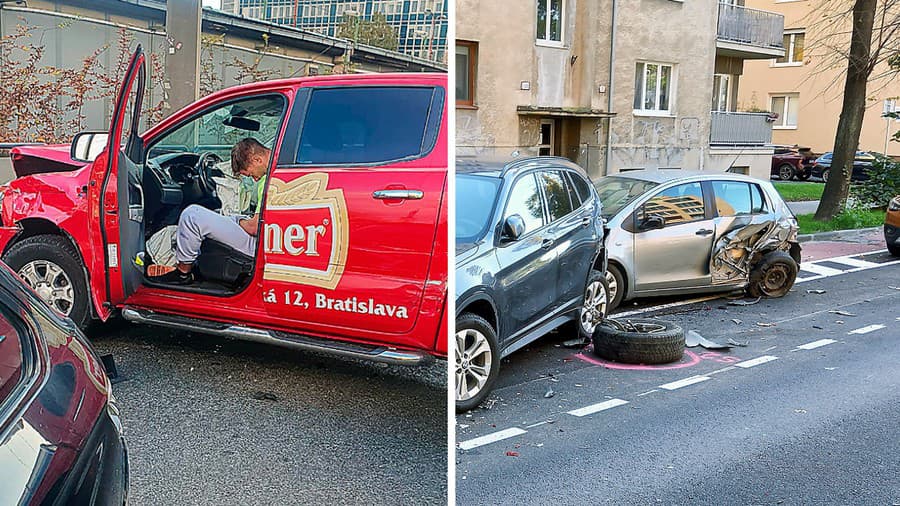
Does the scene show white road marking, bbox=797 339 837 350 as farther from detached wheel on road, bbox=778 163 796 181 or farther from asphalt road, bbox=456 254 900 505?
detached wheel on road, bbox=778 163 796 181

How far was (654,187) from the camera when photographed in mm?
1605

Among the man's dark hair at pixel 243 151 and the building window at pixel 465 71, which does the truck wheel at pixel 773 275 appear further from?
the man's dark hair at pixel 243 151

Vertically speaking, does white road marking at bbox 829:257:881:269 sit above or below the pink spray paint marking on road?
above

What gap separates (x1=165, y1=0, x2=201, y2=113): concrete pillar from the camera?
Result: 48.0 inches

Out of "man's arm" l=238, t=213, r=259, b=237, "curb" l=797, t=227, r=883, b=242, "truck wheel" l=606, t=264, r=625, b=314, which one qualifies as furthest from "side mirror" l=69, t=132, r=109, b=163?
"curb" l=797, t=227, r=883, b=242

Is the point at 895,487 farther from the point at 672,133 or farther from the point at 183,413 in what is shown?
the point at 183,413

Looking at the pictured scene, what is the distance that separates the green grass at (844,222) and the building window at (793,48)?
4.17ft

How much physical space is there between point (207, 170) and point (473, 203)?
1.28 feet

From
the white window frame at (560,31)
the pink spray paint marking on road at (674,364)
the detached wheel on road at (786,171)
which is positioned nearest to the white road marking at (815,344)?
the pink spray paint marking on road at (674,364)

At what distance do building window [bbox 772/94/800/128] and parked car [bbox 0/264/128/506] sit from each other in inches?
52.0

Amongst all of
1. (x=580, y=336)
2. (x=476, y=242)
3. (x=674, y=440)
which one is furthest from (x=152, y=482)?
(x=674, y=440)

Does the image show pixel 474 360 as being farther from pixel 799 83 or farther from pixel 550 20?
pixel 799 83

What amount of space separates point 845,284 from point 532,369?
1.79m

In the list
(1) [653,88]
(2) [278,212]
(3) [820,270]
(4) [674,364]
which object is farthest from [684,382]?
(3) [820,270]
